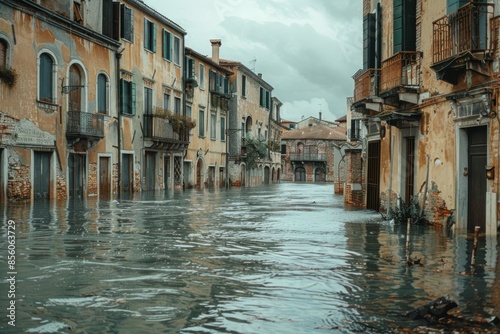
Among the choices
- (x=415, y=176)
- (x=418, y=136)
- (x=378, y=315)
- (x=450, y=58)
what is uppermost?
(x=450, y=58)

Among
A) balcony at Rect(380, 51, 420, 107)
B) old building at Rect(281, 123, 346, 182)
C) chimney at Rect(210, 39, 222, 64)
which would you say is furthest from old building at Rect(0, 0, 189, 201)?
old building at Rect(281, 123, 346, 182)

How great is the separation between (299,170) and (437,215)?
7295cm

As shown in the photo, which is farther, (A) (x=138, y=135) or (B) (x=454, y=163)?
(A) (x=138, y=135)

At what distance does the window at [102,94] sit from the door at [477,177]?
16.4 m

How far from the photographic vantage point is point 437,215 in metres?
13.0

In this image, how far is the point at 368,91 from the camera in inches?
668

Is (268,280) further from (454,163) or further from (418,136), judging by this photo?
(418,136)

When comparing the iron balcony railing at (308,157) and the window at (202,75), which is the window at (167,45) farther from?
the iron balcony railing at (308,157)

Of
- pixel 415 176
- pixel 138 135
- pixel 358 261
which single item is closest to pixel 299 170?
pixel 138 135

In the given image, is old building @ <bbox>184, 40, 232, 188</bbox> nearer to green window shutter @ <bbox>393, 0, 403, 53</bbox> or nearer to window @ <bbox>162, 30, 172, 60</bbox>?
window @ <bbox>162, 30, 172, 60</bbox>

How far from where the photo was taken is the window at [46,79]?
2089 cm

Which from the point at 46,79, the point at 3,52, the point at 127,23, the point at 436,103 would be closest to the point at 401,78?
the point at 436,103

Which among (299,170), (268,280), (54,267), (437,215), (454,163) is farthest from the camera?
(299,170)

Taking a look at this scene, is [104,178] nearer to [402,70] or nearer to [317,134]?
[402,70]
